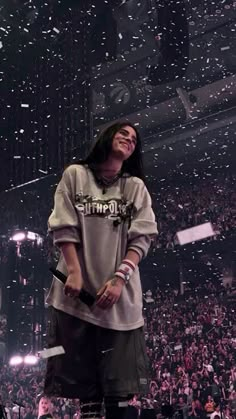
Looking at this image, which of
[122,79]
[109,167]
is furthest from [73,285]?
[122,79]

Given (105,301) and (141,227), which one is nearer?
(105,301)

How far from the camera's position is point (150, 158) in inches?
611

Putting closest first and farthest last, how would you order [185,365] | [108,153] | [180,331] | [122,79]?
[108,153] → [185,365] → [180,331] → [122,79]

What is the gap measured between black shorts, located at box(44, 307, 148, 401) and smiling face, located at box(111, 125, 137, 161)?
52cm

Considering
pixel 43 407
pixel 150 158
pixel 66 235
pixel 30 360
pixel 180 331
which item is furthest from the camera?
pixel 150 158

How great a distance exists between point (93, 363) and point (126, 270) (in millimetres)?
273

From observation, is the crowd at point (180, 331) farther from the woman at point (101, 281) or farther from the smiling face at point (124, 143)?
the smiling face at point (124, 143)

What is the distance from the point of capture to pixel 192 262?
47.6 feet

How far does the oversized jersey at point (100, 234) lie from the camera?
1429 mm

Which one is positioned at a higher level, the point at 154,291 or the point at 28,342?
the point at 154,291

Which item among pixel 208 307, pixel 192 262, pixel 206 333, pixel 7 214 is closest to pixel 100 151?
pixel 206 333

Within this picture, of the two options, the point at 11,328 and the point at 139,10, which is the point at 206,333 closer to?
the point at 11,328

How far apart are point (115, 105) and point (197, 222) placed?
419 cm

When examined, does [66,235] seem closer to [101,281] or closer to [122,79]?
[101,281]
